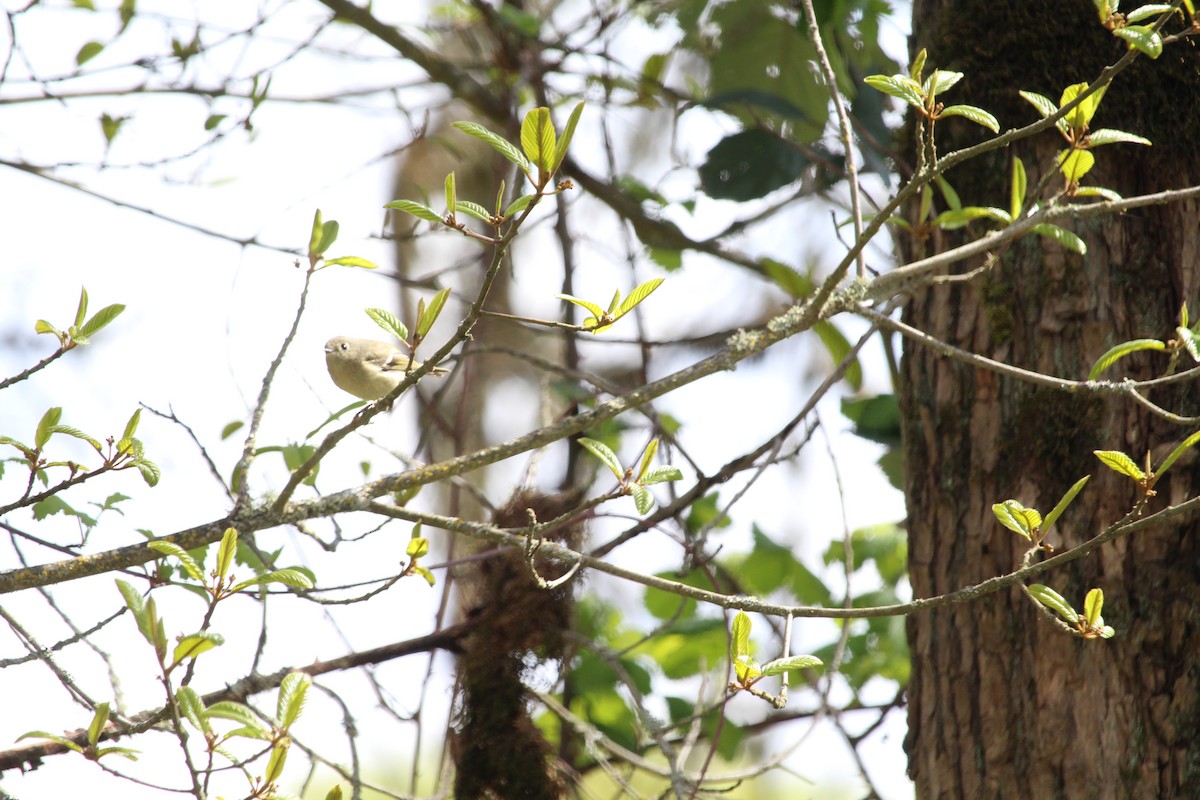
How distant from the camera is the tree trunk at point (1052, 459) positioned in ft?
6.38

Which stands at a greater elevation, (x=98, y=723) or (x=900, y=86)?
(x=900, y=86)

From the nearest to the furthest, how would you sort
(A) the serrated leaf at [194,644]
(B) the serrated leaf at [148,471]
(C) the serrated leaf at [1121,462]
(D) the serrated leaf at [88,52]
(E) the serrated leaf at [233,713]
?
(A) the serrated leaf at [194,644] < (E) the serrated leaf at [233,713] < (C) the serrated leaf at [1121,462] < (B) the serrated leaf at [148,471] < (D) the serrated leaf at [88,52]

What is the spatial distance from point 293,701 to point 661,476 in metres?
0.68

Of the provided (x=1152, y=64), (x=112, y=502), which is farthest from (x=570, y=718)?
(x=1152, y=64)

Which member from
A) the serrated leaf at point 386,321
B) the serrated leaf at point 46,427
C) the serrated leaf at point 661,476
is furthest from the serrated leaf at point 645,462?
the serrated leaf at point 46,427

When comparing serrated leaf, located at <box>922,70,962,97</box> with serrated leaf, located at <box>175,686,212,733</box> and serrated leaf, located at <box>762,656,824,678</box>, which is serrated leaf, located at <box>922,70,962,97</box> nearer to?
serrated leaf, located at <box>762,656,824,678</box>

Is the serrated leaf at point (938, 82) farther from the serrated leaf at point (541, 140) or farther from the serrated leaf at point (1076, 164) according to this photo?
the serrated leaf at point (541, 140)

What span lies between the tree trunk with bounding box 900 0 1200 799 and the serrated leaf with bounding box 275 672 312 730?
54.1 inches

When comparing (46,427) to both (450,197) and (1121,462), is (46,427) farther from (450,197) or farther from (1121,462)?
(1121,462)

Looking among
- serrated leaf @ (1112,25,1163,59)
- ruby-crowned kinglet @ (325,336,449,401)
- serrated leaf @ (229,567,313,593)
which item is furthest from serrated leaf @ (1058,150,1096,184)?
ruby-crowned kinglet @ (325,336,449,401)

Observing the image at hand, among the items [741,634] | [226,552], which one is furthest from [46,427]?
[741,634]

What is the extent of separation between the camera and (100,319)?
1.77m

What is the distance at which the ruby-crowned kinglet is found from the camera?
3.56 meters

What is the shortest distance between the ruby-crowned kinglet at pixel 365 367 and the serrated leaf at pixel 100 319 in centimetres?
165
